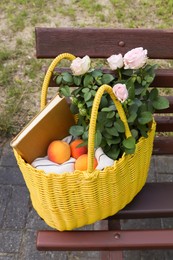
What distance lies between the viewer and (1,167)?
8.75ft

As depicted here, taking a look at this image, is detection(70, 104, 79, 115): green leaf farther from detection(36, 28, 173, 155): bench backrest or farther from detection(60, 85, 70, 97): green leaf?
detection(36, 28, 173, 155): bench backrest

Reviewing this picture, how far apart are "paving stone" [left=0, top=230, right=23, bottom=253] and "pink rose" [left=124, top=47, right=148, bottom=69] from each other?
114 cm

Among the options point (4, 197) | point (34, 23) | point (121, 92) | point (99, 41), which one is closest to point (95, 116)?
point (121, 92)

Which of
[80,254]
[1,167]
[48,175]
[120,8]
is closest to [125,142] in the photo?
[48,175]

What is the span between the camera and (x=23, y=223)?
93.7 inches

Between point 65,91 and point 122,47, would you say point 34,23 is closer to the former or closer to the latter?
point 122,47

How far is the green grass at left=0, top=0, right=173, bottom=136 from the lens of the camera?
311cm

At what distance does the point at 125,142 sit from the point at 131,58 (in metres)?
0.29

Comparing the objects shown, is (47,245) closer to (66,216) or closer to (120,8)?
(66,216)

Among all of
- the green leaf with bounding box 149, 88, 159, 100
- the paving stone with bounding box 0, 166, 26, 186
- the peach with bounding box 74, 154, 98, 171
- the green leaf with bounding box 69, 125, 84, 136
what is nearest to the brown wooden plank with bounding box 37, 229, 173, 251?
the peach with bounding box 74, 154, 98, 171

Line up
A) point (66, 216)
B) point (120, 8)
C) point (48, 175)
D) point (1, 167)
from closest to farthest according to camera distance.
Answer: point (48, 175), point (66, 216), point (1, 167), point (120, 8)

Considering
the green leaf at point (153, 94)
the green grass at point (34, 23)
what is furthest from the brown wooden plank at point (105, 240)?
the green grass at point (34, 23)

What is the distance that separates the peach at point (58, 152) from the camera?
1.68 meters

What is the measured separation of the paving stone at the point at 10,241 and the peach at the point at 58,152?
0.78 metres
